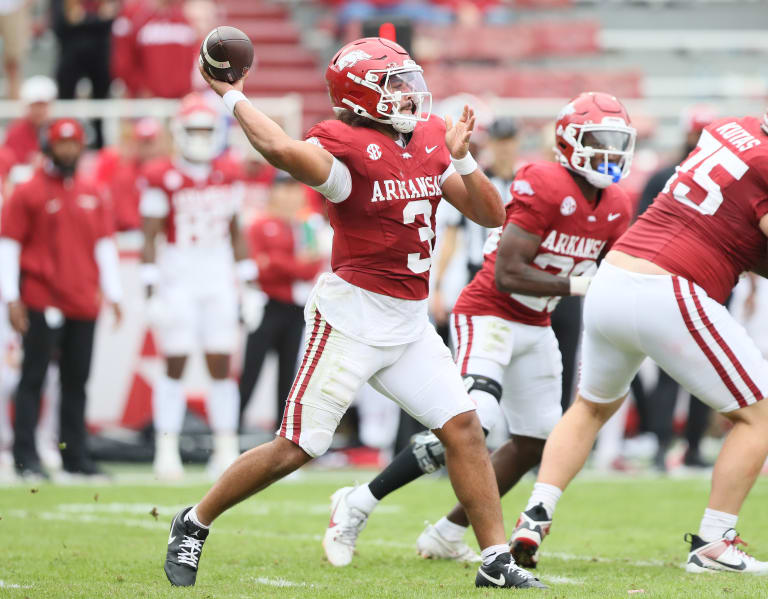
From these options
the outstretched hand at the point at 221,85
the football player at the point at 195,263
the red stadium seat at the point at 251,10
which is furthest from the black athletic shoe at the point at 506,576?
the red stadium seat at the point at 251,10

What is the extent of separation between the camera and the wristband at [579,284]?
17.0 feet

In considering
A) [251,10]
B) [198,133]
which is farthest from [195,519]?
[251,10]

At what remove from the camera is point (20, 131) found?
11109mm

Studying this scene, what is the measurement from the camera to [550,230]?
5.38 metres

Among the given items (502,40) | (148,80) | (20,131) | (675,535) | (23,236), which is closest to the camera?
(675,535)

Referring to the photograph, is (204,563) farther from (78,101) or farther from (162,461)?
(78,101)

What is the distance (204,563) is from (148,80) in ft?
28.1

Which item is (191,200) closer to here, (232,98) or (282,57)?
(232,98)

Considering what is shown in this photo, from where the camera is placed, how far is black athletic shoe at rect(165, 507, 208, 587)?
454cm

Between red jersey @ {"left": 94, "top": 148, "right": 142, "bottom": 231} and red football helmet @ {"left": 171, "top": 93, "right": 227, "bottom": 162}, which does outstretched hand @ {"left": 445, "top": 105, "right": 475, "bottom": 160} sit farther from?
red jersey @ {"left": 94, "top": 148, "right": 142, "bottom": 231}

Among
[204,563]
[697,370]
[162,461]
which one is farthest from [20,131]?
[697,370]

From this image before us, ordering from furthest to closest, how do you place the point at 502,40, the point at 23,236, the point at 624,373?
1. the point at 502,40
2. the point at 23,236
3. the point at 624,373

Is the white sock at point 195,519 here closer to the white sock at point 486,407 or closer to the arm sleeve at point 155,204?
the white sock at point 486,407

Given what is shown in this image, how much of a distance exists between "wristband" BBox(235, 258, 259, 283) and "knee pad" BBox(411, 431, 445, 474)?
12.7ft
